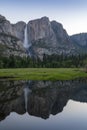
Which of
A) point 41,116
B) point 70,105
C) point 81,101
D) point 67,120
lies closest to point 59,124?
point 67,120

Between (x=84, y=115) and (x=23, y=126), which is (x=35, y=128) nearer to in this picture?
(x=23, y=126)

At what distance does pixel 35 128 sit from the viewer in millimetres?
36312

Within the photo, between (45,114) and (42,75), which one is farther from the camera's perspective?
(42,75)

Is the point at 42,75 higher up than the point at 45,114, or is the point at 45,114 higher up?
the point at 42,75

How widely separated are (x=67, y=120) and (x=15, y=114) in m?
8.93

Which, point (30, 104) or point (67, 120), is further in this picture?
point (30, 104)

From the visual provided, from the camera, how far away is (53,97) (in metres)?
65.1

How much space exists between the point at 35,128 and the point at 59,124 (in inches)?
158

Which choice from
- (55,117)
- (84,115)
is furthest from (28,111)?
(84,115)

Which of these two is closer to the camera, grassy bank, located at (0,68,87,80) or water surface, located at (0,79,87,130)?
water surface, located at (0,79,87,130)

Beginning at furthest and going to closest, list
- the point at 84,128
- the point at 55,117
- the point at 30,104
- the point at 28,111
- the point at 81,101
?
the point at 81,101 < the point at 30,104 < the point at 28,111 < the point at 55,117 < the point at 84,128

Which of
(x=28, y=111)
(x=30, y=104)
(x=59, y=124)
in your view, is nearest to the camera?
(x=59, y=124)

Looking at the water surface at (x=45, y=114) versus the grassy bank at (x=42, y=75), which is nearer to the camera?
the water surface at (x=45, y=114)

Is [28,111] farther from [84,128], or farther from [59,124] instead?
[84,128]
